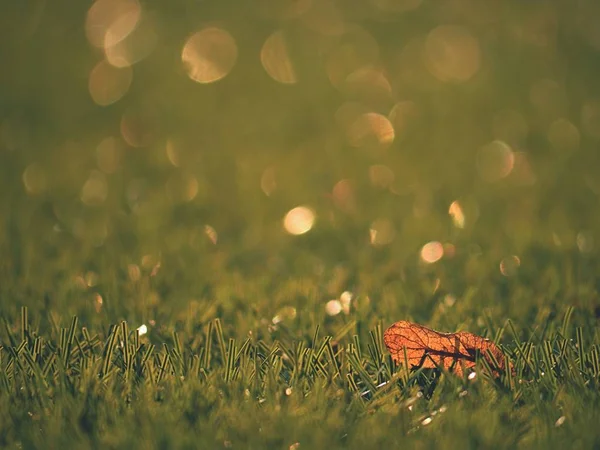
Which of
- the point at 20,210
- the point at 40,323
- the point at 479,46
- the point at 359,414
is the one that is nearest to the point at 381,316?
the point at 359,414

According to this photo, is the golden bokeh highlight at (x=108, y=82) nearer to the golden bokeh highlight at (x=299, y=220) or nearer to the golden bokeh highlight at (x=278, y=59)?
the golden bokeh highlight at (x=278, y=59)

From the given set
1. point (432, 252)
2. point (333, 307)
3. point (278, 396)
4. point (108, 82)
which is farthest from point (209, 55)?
point (278, 396)

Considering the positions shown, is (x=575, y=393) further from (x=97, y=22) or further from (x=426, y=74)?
(x=97, y=22)

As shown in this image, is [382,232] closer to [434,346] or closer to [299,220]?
[299,220]

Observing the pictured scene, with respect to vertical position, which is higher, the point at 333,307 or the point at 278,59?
the point at 333,307

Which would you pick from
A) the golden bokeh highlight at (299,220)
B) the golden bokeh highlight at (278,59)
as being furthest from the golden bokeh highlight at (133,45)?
the golden bokeh highlight at (299,220)

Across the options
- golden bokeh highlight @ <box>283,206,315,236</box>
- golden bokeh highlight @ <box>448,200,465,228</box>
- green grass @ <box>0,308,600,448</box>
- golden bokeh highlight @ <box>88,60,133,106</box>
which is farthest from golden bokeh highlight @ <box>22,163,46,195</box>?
green grass @ <box>0,308,600,448</box>
